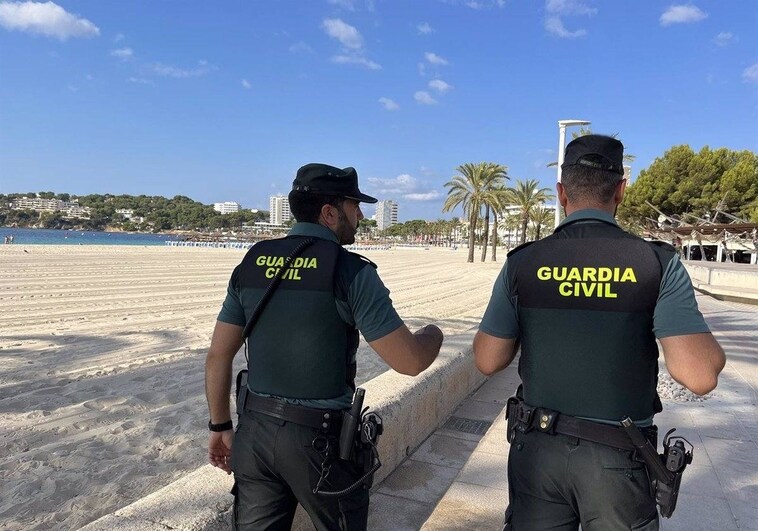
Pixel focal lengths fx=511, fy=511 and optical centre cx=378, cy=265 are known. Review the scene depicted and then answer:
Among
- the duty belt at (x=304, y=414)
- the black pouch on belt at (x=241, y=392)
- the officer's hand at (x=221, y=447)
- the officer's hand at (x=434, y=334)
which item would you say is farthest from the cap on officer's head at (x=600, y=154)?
the officer's hand at (x=221, y=447)

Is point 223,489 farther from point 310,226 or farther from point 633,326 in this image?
point 633,326

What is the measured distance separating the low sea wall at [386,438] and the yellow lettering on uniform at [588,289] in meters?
1.74

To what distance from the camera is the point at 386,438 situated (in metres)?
3.58

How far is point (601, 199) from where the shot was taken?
1833 millimetres

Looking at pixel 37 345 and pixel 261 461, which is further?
pixel 37 345

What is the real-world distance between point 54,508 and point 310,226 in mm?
2803

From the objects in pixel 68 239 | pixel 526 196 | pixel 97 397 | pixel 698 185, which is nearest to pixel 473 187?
pixel 526 196

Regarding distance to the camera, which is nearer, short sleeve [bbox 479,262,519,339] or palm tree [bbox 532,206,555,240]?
short sleeve [bbox 479,262,519,339]

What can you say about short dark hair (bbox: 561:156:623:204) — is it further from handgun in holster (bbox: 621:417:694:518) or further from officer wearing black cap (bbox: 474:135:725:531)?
handgun in holster (bbox: 621:417:694:518)

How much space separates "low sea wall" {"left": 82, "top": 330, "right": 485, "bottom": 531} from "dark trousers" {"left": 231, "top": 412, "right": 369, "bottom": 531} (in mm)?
318

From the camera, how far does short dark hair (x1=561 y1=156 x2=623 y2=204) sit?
1829mm

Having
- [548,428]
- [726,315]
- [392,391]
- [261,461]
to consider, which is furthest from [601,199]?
[726,315]

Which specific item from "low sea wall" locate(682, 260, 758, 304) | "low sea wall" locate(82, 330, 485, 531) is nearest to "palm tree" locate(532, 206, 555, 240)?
"low sea wall" locate(682, 260, 758, 304)

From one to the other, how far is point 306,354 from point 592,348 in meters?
0.99
